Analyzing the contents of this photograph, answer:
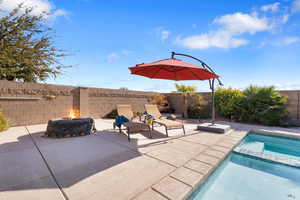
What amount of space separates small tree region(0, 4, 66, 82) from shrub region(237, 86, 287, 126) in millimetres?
11681

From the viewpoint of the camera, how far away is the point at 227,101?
853cm

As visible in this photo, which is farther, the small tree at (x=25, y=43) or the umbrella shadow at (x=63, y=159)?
the small tree at (x=25, y=43)

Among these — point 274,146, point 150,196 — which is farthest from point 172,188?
point 274,146

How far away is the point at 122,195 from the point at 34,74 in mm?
11994

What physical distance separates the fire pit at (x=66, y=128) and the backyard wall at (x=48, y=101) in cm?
313

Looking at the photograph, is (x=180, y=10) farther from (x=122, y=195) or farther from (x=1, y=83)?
(x=1, y=83)

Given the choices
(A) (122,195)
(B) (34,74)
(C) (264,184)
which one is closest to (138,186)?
(A) (122,195)

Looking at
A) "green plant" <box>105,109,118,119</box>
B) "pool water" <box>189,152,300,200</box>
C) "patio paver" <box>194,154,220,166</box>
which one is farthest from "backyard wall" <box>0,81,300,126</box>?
"patio paver" <box>194,154,220,166</box>

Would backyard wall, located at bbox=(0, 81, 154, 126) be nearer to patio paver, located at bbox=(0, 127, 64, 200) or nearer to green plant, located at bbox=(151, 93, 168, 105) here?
green plant, located at bbox=(151, 93, 168, 105)

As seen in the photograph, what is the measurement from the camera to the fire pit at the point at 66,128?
14.0 ft

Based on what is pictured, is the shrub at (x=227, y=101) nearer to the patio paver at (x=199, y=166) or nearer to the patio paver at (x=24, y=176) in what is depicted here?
the patio paver at (x=199, y=166)

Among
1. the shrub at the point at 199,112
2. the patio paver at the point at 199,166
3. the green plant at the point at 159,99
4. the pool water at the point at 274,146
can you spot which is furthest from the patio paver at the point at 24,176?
the shrub at the point at 199,112

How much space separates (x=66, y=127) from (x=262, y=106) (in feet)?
31.5

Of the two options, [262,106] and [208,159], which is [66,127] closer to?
[208,159]
